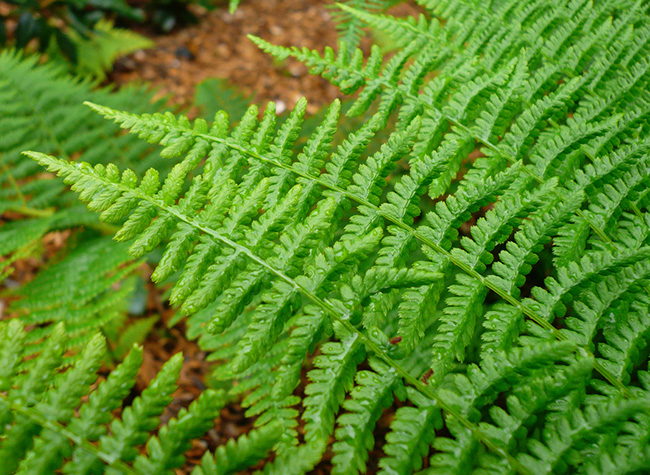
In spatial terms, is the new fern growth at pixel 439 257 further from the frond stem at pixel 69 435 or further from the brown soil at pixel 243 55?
the brown soil at pixel 243 55

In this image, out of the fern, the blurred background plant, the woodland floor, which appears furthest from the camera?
the woodland floor

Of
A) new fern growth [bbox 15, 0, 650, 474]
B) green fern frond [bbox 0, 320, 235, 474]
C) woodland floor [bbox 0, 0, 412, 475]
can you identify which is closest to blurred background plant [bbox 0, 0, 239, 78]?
woodland floor [bbox 0, 0, 412, 475]

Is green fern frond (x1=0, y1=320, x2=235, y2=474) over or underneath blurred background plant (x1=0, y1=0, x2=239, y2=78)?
over

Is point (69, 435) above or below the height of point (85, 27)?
above

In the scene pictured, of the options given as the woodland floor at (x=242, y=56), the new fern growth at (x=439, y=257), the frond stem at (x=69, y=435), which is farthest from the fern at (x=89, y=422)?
the woodland floor at (x=242, y=56)

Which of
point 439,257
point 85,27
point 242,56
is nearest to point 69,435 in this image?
point 439,257

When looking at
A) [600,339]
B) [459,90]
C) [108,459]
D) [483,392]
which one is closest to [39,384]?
[108,459]

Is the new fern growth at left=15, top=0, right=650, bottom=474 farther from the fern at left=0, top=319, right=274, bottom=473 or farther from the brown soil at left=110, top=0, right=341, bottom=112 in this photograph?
the brown soil at left=110, top=0, right=341, bottom=112

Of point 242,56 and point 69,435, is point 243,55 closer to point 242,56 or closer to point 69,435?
point 242,56
